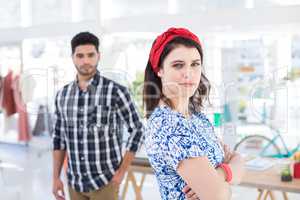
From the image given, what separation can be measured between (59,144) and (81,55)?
639mm

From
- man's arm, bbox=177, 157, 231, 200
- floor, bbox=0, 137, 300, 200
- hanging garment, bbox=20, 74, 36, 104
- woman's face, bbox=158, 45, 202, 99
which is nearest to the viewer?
man's arm, bbox=177, 157, 231, 200

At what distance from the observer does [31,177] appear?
18.4 ft

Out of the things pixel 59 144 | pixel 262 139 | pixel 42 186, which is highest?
pixel 59 144

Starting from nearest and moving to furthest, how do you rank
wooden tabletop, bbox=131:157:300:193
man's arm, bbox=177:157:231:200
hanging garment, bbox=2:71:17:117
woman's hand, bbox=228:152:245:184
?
man's arm, bbox=177:157:231:200, woman's hand, bbox=228:152:245:184, wooden tabletop, bbox=131:157:300:193, hanging garment, bbox=2:71:17:117

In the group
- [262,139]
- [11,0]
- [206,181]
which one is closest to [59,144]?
[206,181]

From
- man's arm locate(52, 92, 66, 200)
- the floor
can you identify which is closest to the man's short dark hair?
man's arm locate(52, 92, 66, 200)

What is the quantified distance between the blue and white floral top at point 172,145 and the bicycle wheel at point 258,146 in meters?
3.72

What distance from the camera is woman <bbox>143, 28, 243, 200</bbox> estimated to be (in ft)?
4.11

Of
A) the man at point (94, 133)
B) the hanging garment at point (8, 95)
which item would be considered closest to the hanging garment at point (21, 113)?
the hanging garment at point (8, 95)

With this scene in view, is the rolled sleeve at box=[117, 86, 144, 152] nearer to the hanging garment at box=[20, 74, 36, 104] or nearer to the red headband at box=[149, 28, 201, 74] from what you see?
the red headband at box=[149, 28, 201, 74]

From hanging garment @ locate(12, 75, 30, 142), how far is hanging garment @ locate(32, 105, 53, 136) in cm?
17

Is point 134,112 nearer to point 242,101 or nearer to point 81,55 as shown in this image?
point 81,55

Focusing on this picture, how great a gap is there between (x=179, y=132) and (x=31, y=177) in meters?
4.72

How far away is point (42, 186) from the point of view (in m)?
5.12
